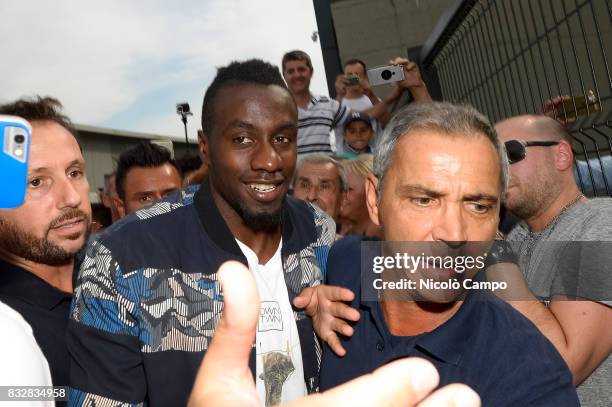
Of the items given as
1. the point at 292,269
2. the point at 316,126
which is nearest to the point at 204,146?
the point at 292,269

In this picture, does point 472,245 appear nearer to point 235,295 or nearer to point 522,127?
point 235,295

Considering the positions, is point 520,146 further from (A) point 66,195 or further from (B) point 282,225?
(A) point 66,195

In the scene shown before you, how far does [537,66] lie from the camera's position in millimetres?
3600

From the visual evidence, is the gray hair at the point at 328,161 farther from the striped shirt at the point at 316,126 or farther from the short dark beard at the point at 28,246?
the short dark beard at the point at 28,246

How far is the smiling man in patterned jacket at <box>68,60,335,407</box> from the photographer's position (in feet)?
6.33

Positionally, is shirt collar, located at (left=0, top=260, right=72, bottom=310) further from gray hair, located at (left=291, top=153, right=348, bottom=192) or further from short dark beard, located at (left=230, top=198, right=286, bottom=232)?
gray hair, located at (left=291, top=153, right=348, bottom=192)

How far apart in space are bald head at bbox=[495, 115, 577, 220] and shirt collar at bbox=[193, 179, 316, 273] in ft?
3.51

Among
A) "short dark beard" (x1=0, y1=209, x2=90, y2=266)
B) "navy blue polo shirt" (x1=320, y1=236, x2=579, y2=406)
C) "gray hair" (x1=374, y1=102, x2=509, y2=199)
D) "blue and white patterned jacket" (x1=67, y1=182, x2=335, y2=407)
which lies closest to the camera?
"navy blue polo shirt" (x1=320, y1=236, x2=579, y2=406)

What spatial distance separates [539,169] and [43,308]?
2344 millimetres

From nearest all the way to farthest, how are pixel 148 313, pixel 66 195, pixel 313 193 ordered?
1. pixel 148 313
2. pixel 66 195
3. pixel 313 193

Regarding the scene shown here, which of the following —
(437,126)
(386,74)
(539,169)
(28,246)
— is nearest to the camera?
(437,126)

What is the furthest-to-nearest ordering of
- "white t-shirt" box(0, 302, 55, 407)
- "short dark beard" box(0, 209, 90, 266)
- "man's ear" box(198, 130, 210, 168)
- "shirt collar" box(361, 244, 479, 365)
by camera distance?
"man's ear" box(198, 130, 210, 168)
"short dark beard" box(0, 209, 90, 266)
"shirt collar" box(361, 244, 479, 365)
"white t-shirt" box(0, 302, 55, 407)

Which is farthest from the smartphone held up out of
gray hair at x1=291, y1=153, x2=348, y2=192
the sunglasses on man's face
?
the sunglasses on man's face

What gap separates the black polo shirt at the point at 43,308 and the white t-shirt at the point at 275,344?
0.67m
